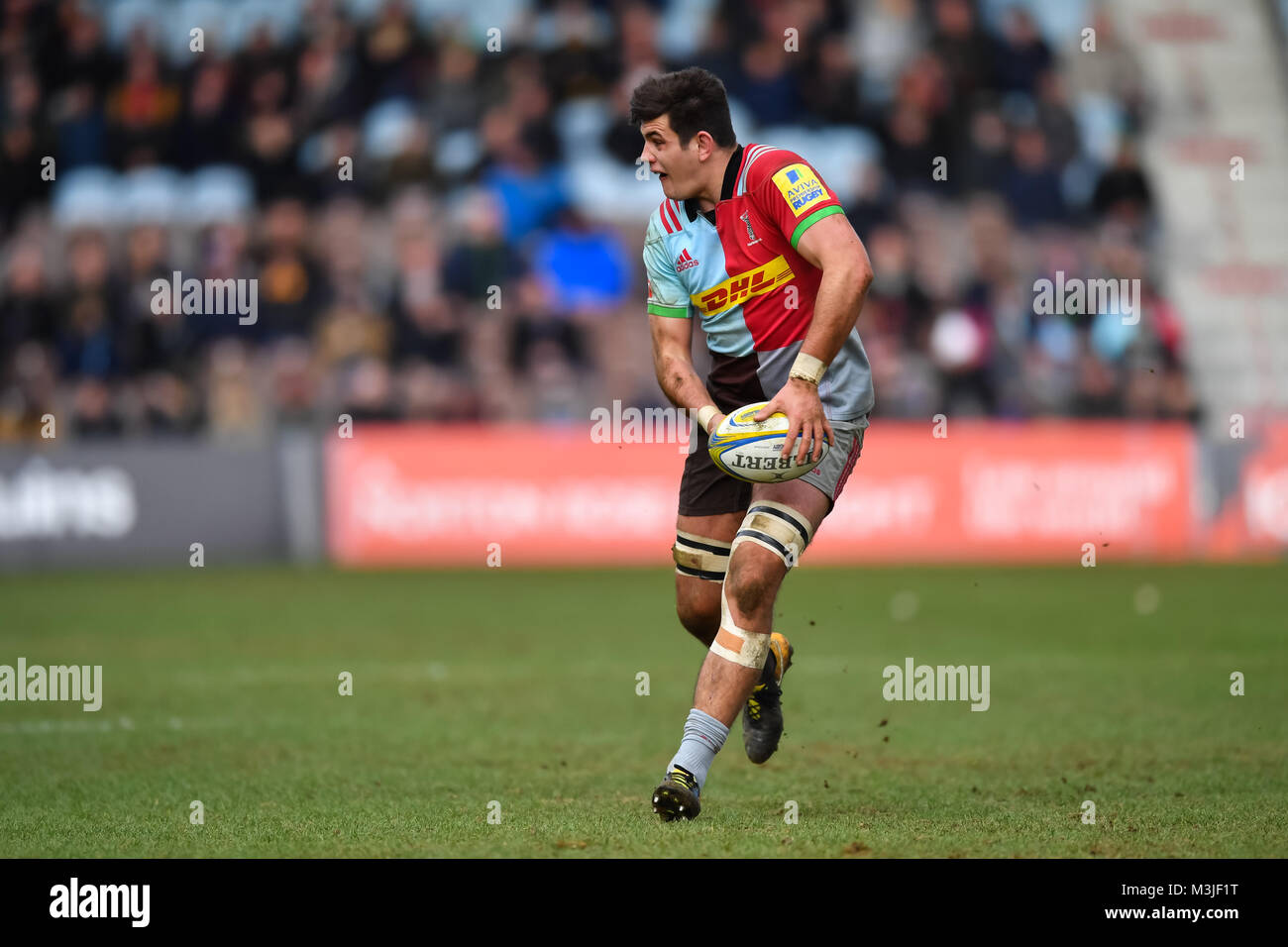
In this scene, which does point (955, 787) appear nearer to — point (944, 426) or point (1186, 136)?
point (944, 426)

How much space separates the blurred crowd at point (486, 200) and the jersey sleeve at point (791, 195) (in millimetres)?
12607

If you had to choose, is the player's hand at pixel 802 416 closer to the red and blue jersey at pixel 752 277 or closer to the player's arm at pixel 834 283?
the player's arm at pixel 834 283

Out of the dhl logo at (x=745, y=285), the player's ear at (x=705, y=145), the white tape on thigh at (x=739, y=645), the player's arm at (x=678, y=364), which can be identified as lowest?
the white tape on thigh at (x=739, y=645)

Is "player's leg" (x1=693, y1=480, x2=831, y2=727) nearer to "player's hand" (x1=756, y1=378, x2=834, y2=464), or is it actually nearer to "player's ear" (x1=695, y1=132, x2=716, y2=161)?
"player's hand" (x1=756, y1=378, x2=834, y2=464)

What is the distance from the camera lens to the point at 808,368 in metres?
6.15

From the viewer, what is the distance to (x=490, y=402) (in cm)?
1931

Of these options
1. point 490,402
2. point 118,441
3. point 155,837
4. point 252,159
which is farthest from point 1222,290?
point 155,837

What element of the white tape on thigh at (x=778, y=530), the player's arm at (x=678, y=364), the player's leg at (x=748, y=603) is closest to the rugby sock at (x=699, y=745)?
the player's leg at (x=748, y=603)

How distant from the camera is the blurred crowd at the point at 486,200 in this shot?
19156 millimetres

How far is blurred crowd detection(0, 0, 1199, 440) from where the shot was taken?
1916 centimetres

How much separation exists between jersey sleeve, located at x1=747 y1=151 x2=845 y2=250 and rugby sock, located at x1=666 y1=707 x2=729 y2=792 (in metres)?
1.67

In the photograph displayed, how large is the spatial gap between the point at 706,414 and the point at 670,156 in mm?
918

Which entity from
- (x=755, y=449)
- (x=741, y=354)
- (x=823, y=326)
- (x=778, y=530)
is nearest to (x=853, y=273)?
(x=823, y=326)

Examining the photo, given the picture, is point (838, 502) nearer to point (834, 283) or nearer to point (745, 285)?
point (745, 285)
